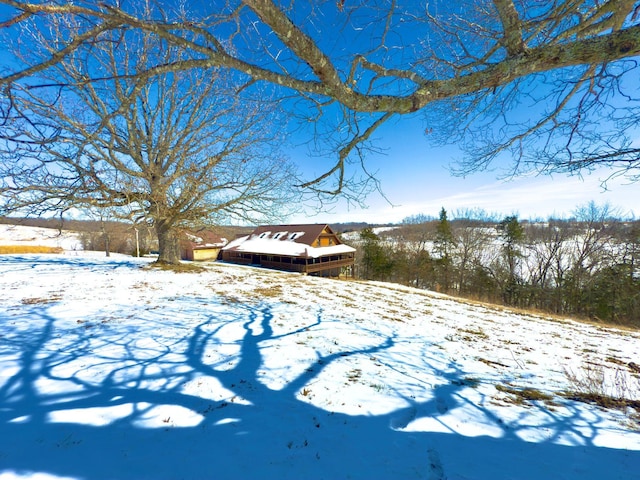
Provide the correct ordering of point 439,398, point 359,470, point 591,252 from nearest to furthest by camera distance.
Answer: point 359,470
point 439,398
point 591,252

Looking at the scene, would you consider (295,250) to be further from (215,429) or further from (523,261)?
(523,261)

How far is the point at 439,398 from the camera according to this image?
9.25 feet

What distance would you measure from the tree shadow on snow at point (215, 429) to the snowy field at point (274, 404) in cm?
1

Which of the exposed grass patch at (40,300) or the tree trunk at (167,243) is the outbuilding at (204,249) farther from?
the exposed grass patch at (40,300)

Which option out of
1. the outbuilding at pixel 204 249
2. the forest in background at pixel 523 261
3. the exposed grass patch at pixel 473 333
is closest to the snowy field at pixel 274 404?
the exposed grass patch at pixel 473 333

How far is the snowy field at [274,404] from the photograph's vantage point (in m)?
1.76

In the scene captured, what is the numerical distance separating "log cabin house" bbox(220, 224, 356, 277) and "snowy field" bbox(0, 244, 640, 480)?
58.2 feet

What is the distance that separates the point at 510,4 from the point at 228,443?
180 inches

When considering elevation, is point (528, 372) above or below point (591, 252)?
below

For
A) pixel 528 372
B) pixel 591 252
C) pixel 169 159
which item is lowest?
pixel 528 372

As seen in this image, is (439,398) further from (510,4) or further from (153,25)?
(153,25)

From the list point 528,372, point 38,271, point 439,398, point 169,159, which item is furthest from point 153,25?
point 38,271

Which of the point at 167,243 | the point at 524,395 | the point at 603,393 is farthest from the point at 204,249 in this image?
the point at 603,393

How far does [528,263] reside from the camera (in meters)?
26.5
